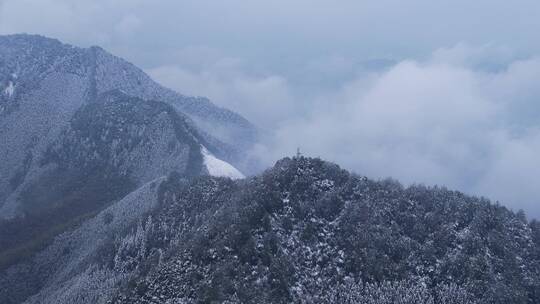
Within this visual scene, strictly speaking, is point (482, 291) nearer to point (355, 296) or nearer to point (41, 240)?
point (355, 296)

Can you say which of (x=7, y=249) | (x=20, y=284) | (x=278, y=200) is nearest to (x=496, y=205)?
(x=278, y=200)

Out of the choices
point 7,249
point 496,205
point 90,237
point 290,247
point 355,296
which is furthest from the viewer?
point 7,249

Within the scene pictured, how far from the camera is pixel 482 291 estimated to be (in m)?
94.1

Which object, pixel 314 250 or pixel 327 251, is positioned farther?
pixel 327 251

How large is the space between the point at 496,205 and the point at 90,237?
100 m

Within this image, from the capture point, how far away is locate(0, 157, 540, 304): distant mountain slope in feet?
304

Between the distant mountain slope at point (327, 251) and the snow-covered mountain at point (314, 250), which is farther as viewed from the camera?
the snow-covered mountain at point (314, 250)

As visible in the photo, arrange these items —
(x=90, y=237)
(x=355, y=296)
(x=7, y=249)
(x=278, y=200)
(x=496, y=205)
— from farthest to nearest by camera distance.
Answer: (x=7, y=249) → (x=90, y=237) → (x=496, y=205) → (x=278, y=200) → (x=355, y=296)

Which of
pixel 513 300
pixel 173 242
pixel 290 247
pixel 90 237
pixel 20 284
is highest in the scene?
pixel 513 300

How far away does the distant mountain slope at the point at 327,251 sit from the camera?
304ft

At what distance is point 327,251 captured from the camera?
9894cm

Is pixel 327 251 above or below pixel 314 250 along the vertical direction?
above

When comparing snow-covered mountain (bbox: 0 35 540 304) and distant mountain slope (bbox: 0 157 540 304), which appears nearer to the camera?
distant mountain slope (bbox: 0 157 540 304)

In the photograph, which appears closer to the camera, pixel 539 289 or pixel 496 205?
pixel 539 289
